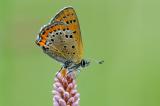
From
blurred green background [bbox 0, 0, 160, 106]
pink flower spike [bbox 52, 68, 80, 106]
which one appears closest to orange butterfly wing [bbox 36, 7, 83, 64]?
pink flower spike [bbox 52, 68, 80, 106]

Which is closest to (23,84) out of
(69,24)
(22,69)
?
(22,69)

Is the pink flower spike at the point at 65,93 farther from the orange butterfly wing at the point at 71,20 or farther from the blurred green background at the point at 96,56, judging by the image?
the blurred green background at the point at 96,56

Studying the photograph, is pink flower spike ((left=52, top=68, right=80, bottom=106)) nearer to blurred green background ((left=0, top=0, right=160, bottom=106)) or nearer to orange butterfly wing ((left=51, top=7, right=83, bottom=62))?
orange butterfly wing ((left=51, top=7, right=83, bottom=62))

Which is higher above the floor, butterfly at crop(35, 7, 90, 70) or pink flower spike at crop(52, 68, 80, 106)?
butterfly at crop(35, 7, 90, 70)

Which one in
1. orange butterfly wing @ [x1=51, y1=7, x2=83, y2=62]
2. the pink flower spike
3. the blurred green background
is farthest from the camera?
the blurred green background

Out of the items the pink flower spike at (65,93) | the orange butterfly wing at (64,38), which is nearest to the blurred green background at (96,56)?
the orange butterfly wing at (64,38)

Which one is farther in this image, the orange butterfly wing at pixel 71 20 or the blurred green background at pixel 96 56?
the blurred green background at pixel 96 56

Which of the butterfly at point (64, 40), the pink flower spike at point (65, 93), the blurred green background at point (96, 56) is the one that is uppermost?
the butterfly at point (64, 40)

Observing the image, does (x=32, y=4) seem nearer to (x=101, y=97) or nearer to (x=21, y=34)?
(x=21, y=34)
